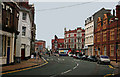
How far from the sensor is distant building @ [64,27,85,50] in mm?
100062

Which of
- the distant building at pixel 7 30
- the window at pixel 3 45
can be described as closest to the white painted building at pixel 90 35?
the distant building at pixel 7 30

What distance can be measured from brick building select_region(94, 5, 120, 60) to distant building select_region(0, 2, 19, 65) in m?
25.4

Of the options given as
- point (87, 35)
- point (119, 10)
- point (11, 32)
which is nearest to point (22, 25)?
point (11, 32)

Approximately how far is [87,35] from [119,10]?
2420cm

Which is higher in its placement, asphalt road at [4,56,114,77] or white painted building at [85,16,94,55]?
white painted building at [85,16,94,55]

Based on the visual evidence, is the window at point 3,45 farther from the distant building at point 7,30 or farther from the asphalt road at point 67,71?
the asphalt road at point 67,71

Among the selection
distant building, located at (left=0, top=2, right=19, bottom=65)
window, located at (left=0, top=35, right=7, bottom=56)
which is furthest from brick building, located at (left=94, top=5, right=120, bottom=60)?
window, located at (left=0, top=35, right=7, bottom=56)

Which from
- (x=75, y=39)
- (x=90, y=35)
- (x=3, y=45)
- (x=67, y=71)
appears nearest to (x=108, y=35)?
(x=90, y=35)

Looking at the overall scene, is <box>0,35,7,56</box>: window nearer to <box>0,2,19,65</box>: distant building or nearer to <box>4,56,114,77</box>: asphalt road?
<box>0,2,19,65</box>: distant building

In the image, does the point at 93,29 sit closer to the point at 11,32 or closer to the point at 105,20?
the point at 105,20

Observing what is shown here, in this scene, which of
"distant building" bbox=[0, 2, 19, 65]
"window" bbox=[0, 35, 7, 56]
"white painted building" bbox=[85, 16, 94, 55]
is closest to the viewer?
"window" bbox=[0, 35, 7, 56]

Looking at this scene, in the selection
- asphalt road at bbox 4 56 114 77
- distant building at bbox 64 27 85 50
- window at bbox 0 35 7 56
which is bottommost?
asphalt road at bbox 4 56 114 77

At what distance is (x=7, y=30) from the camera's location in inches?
889

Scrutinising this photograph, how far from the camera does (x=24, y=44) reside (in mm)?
37156
